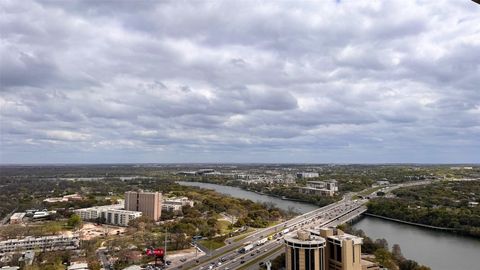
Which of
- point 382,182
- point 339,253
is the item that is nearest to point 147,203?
point 339,253

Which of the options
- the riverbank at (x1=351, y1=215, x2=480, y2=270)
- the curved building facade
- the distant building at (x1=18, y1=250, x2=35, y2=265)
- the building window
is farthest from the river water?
the distant building at (x1=18, y1=250, x2=35, y2=265)

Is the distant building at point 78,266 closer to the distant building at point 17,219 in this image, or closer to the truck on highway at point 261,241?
the truck on highway at point 261,241

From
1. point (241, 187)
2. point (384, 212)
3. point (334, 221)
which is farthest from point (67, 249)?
point (241, 187)

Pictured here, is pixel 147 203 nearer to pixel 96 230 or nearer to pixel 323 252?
pixel 96 230

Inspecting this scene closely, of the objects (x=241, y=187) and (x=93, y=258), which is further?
(x=241, y=187)

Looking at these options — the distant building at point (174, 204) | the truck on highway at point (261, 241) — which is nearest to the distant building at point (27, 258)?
the truck on highway at point (261, 241)

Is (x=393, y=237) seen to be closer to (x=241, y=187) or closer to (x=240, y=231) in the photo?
(x=240, y=231)
